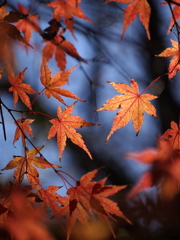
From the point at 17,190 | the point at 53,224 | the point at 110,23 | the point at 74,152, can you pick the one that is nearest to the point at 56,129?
the point at 17,190

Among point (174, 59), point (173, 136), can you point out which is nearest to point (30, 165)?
point (173, 136)

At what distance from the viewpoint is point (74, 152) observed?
3412mm

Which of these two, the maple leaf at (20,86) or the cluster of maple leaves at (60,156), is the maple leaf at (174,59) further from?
the maple leaf at (20,86)

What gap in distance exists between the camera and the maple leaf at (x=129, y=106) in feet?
3.62

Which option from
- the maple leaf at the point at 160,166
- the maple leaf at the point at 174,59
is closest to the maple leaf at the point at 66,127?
the maple leaf at the point at 160,166

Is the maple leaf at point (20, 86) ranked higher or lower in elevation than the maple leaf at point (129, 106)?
higher

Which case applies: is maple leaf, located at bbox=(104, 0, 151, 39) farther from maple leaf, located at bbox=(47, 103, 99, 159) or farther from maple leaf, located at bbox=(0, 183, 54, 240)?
maple leaf, located at bbox=(0, 183, 54, 240)

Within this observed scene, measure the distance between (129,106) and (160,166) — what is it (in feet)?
1.39

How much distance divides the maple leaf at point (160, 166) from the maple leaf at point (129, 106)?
163 mm

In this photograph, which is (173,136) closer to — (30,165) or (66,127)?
(66,127)

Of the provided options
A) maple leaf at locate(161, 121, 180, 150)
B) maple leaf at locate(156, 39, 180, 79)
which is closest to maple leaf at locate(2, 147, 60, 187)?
maple leaf at locate(161, 121, 180, 150)

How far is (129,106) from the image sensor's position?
116 centimetres

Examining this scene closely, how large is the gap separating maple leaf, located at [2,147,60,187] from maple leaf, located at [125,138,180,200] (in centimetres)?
37

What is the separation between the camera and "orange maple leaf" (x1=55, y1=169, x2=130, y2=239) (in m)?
1.10
